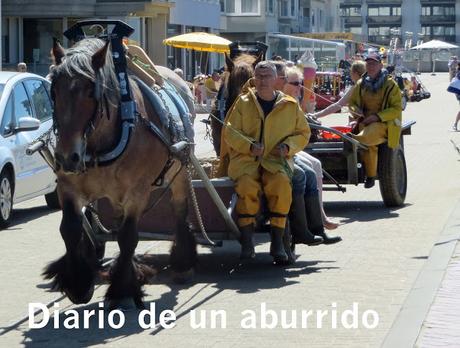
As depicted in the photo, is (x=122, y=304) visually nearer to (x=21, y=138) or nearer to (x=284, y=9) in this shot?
(x=21, y=138)

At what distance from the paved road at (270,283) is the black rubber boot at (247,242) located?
0.20m

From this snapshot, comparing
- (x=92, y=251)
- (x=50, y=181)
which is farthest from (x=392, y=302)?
(x=50, y=181)

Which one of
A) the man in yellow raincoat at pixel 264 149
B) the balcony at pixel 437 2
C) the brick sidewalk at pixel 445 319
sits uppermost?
the balcony at pixel 437 2

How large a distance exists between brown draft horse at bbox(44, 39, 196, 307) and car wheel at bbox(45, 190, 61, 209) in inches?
246

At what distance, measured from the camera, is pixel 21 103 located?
15.0 metres

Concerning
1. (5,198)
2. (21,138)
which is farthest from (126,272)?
Answer: (21,138)

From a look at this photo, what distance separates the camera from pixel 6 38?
49812mm

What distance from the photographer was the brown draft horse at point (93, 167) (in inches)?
Answer: 336

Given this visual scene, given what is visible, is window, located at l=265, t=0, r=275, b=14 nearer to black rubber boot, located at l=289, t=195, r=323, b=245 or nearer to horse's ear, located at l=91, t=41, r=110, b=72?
black rubber boot, located at l=289, t=195, r=323, b=245

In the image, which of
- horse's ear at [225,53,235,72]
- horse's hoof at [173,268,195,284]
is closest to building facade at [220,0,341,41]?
horse's ear at [225,53,235,72]

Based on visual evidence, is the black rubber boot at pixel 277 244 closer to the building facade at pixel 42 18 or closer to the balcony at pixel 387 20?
the building facade at pixel 42 18

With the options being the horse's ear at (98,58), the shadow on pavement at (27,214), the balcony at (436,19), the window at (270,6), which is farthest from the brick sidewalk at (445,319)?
the balcony at (436,19)

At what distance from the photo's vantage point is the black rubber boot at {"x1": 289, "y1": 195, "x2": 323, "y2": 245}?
35.8ft

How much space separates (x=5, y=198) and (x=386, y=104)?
4810mm
